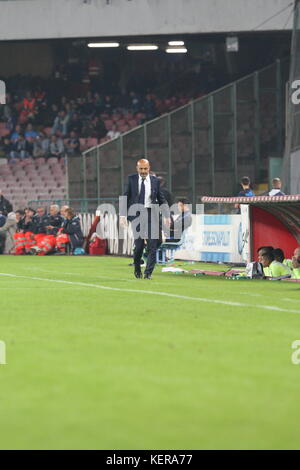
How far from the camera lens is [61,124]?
155 feet

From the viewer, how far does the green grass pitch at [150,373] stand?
5418mm

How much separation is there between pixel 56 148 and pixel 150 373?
126 feet

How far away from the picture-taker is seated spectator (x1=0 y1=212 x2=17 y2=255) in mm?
32844

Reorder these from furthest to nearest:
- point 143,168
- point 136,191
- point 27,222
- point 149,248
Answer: point 27,222, point 136,191, point 143,168, point 149,248

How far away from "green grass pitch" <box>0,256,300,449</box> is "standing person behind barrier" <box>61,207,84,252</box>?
681 inches

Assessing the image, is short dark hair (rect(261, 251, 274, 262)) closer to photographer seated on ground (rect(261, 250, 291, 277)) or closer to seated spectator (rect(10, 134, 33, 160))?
photographer seated on ground (rect(261, 250, 291, 277))

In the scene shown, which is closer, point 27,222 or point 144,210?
point 144,210

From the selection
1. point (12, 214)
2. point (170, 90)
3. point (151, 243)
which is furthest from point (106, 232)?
point (170, 90)

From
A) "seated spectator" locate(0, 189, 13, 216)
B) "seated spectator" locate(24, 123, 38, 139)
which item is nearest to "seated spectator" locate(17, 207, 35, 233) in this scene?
"seated spectator" locate(0, 189, 13, 216)

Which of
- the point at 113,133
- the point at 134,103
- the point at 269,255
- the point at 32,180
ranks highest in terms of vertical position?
the point at 134,103

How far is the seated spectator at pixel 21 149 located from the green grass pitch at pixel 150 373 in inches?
1260

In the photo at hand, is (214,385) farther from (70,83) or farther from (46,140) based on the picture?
(70,83)

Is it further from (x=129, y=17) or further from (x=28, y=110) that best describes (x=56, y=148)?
(x=129, y=17)

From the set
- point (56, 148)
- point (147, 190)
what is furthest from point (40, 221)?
point (147, 190)
